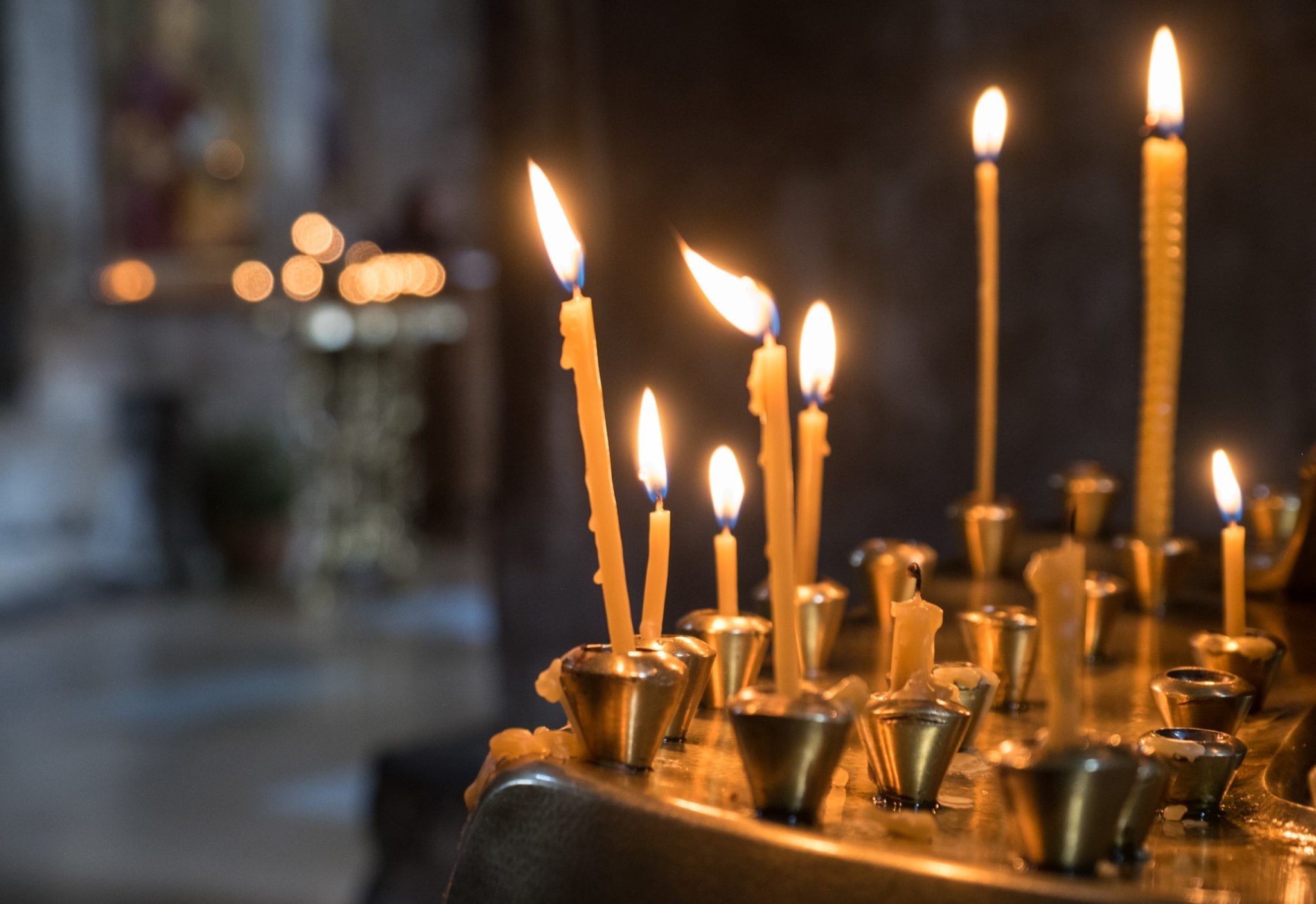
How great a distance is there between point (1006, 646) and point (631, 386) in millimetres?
1529

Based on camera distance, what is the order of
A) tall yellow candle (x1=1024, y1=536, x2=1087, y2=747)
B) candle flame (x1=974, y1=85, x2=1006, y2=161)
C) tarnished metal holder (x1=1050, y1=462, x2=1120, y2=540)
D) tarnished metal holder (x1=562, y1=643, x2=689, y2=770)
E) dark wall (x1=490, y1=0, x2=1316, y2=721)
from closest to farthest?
tall yellow candle (x1=1024, y1=536, x2=1087, y2=747) → tarnished metal holder (x1=562, y1=643, x2=689, y2=770) → candle flame (x1=974, y1=85, x2=1006, y2=161) → tarnished metal holder (x1=1050, y1=462, x2=1120, y2=540) → dark wall (x1=490, y1=0, x2=1316, y2=721)

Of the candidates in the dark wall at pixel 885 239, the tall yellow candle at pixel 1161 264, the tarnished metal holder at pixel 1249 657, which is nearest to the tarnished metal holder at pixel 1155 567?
the tall yellow candle at pixel 1161 264

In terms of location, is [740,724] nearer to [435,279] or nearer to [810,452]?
[810,452]

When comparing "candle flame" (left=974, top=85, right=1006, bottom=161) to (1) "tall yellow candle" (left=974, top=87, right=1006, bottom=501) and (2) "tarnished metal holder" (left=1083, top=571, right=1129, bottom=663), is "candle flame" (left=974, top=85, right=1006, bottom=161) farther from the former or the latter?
(2) "tarnished metal holder" (left=1083, top=571, right=1129, bottom=663)

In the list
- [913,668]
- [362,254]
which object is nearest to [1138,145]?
[913,668]

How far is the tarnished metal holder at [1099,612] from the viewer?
0.80 meters

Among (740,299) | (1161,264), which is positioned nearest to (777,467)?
(740,299)

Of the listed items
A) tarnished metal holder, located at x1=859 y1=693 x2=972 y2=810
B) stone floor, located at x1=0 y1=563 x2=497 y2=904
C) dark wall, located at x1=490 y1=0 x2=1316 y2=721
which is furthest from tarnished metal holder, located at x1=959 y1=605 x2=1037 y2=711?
stone floor, located at x1=0 y1=563 x2=497 y2=904

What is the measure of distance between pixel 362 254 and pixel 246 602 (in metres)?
2.11

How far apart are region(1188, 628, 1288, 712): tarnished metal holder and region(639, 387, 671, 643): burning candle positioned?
0.31 meters

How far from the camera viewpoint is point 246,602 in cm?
717

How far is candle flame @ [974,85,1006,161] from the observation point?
1.00 m

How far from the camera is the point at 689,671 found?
0.58 meters

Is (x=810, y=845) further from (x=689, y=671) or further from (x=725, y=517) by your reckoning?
(x=725, y=517)
